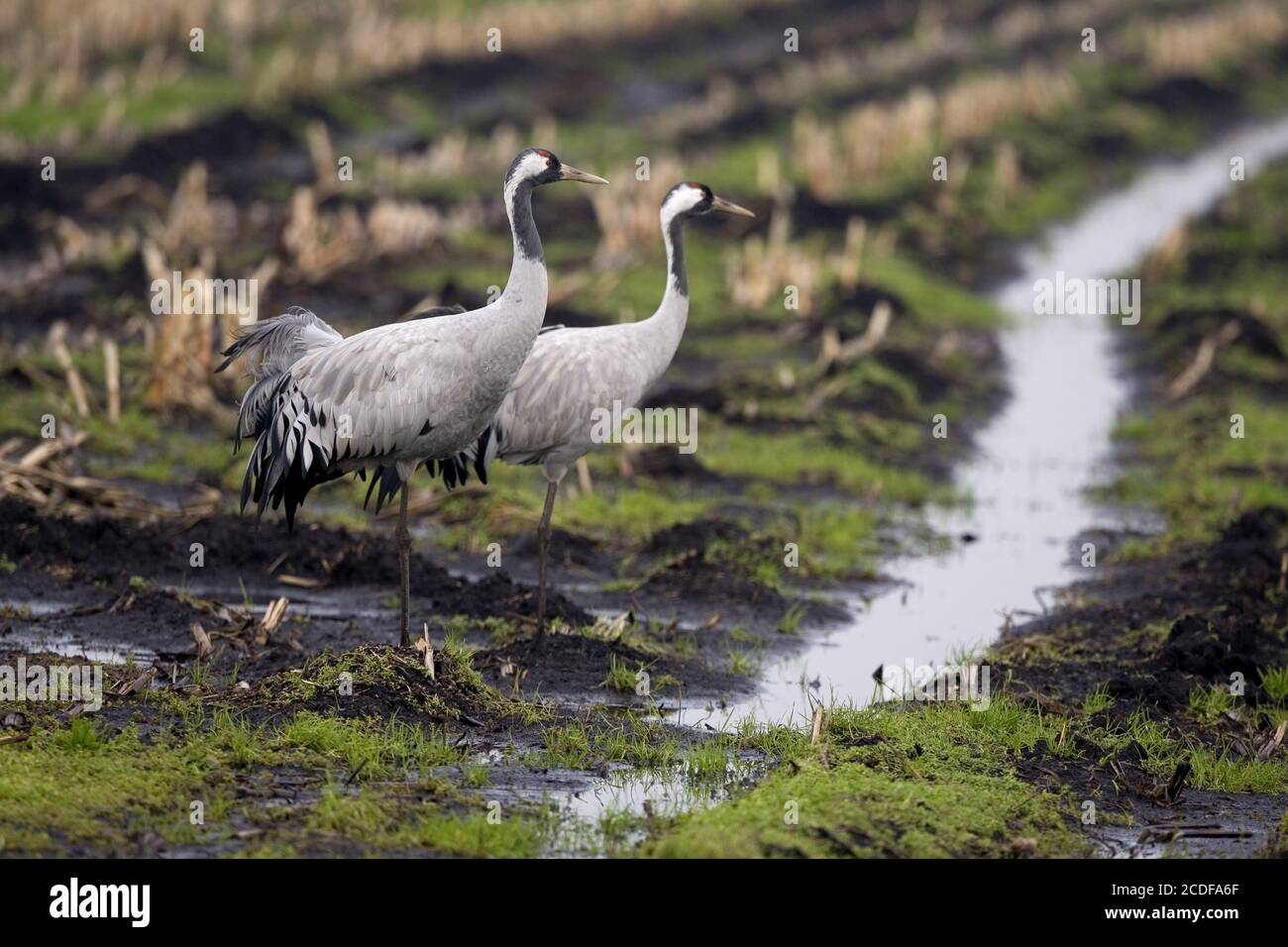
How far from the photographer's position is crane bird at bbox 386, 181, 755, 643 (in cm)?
996

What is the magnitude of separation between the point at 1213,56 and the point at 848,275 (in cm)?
2336

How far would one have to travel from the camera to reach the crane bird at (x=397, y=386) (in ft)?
28.9

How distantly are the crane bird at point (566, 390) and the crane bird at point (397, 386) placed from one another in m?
0.73

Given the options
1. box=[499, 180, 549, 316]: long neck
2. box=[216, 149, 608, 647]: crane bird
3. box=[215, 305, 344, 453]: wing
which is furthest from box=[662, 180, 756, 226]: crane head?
box=[215, 305, 344, 453]: wing

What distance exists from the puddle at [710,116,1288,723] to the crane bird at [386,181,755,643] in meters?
1.65

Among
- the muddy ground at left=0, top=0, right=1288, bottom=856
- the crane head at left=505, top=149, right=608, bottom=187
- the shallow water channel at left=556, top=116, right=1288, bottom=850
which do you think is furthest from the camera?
the shallow water channel at left=556, top=116, right=1288, bottom=850

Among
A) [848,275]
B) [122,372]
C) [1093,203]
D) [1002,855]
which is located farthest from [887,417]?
[1093,203]

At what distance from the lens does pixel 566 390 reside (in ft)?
32.7

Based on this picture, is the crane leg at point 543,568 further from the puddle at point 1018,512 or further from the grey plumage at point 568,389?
the puddle at point 1018,512

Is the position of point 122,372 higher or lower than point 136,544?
higher

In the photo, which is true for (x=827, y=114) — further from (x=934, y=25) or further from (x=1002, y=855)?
(x=1002, y=855)

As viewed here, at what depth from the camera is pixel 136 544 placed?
36.0 ft

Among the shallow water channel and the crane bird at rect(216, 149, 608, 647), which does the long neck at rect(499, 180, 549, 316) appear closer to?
the crane bird at rect(216, 149, 608, 647)

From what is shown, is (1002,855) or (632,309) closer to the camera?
(1002,855)
